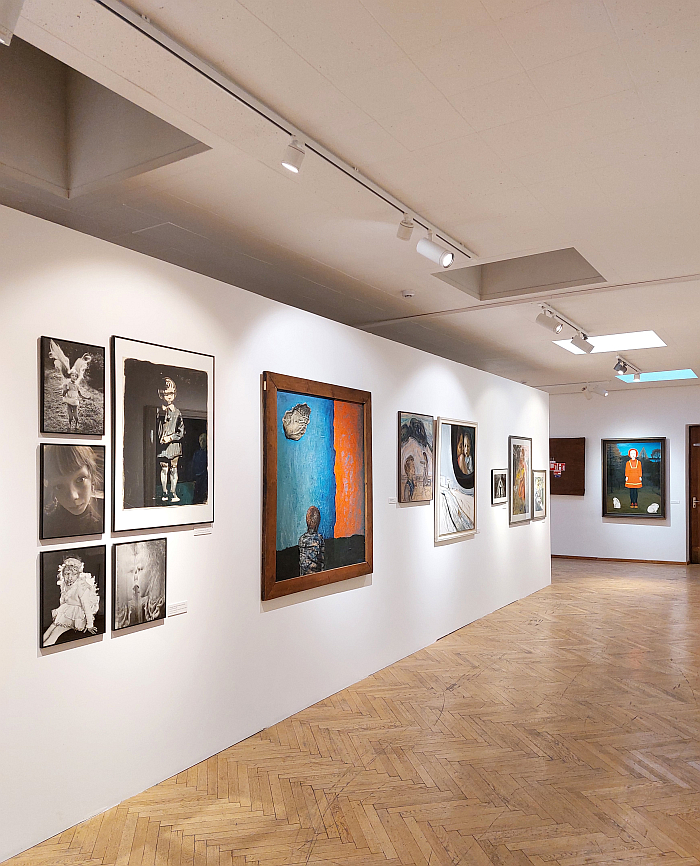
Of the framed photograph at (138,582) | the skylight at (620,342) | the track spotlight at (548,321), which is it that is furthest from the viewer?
the skylight at (620,342)

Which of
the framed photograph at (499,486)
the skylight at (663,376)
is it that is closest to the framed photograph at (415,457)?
the framed photograph at (499,486)

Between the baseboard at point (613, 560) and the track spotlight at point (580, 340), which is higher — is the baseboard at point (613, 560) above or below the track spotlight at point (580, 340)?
below

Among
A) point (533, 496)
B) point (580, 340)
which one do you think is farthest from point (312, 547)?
point (533, 496)

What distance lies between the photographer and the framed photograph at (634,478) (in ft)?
40.4

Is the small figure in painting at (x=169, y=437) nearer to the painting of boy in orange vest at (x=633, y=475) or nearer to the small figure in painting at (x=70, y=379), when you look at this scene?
the small figure in painting at (x=70, y=379)

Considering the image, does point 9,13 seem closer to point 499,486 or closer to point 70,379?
point 70,379

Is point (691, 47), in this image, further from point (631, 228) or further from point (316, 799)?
point (316, 799)

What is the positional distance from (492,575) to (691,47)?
645 centimetres

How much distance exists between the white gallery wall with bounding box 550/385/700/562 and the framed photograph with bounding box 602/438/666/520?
0.10m

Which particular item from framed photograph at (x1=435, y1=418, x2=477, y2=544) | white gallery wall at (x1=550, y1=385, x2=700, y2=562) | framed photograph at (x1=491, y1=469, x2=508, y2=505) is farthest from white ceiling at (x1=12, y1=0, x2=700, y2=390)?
white gallery wall at (x1=550, y1=385, x2=700, y2=562)

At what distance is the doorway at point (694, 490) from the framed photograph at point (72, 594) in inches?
451

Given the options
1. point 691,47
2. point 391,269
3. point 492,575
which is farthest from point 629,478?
point 691,47

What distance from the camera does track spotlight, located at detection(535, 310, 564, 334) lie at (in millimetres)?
6508

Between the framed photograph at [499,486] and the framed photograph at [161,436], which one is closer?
the framed photograph at [161,436]
